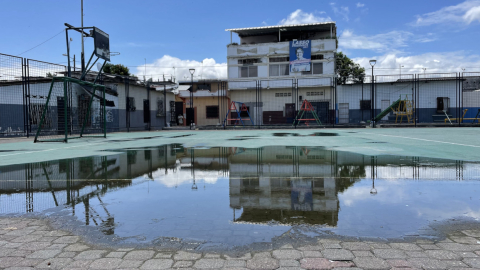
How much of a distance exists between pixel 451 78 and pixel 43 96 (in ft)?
104

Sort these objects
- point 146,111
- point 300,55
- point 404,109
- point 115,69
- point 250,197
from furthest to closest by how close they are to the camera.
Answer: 1. point 115,69
2. point 300,55
3. point 404,109
4. point 146,111
5. point 250,197

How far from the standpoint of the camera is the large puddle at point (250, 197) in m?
2.95

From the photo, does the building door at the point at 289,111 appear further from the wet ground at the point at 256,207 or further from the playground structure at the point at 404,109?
the wet ground at the point at 256,207

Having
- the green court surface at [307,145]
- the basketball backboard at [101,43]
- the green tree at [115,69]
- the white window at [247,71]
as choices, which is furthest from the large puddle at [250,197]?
the green tree at [115,69]

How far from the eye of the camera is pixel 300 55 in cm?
3419

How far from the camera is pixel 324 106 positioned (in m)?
33.9

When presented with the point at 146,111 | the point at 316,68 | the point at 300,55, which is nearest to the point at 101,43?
the point at 146,111

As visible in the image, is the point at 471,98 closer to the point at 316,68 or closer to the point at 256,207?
the point at 316,68

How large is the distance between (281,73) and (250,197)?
3213cm

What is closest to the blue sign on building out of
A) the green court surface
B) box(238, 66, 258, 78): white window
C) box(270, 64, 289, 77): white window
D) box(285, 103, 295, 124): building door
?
box(270, 64, 289, 77): white window

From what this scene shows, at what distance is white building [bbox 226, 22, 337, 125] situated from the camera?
110 ft

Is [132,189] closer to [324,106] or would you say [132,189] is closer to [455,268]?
[455,268]

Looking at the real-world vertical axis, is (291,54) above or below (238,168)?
above

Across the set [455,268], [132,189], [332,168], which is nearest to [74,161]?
[132,189]
